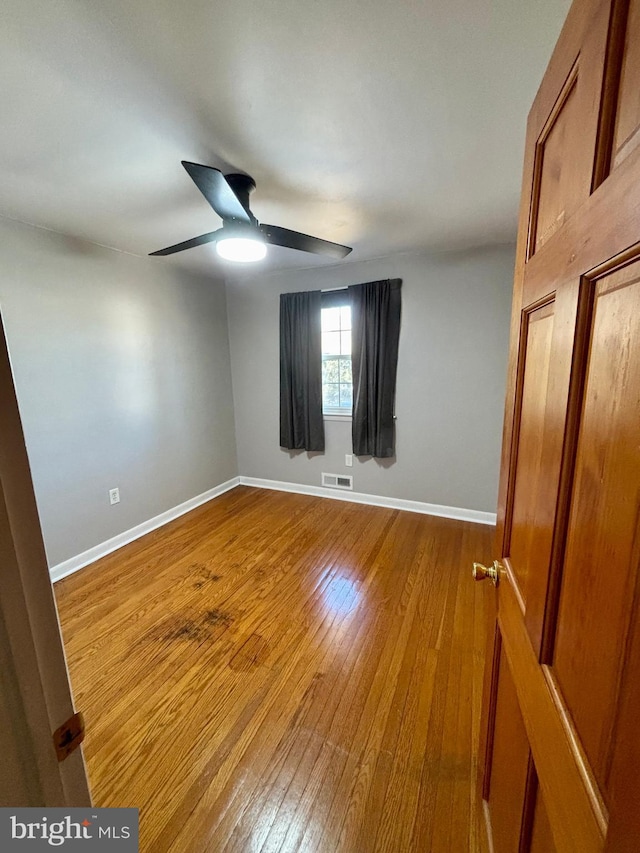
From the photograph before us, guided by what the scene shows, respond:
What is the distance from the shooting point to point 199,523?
126 inches

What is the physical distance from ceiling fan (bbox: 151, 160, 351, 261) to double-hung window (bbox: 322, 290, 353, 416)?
1147mm

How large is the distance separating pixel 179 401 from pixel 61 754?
308 cm

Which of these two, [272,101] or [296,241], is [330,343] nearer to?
[296,241]

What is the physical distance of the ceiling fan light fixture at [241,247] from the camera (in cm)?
182

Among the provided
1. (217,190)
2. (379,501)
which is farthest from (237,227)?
(379,501)

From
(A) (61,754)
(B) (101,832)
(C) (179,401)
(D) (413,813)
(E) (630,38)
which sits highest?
(E) (630,38)

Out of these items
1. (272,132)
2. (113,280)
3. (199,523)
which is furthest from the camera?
(199,523)

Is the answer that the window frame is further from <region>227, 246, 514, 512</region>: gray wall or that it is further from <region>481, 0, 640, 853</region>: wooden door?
<region>481, 0, 640, 853</region>: wooden door

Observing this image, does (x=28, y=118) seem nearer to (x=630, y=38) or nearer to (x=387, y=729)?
(x=630, y=38)

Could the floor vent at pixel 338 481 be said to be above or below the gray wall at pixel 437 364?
below

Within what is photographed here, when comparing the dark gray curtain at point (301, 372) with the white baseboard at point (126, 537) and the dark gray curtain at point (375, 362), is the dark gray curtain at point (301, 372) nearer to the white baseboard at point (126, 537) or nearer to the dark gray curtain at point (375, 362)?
the dark gray curtain at point (375, 362)

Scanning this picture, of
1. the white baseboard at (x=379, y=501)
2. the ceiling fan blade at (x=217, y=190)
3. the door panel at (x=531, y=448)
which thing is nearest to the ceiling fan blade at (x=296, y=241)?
the ceiling fan blade at (x=217, y=190)

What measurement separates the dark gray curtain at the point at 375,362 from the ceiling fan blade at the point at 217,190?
165cm

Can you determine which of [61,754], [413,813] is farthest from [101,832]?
[413,813]
